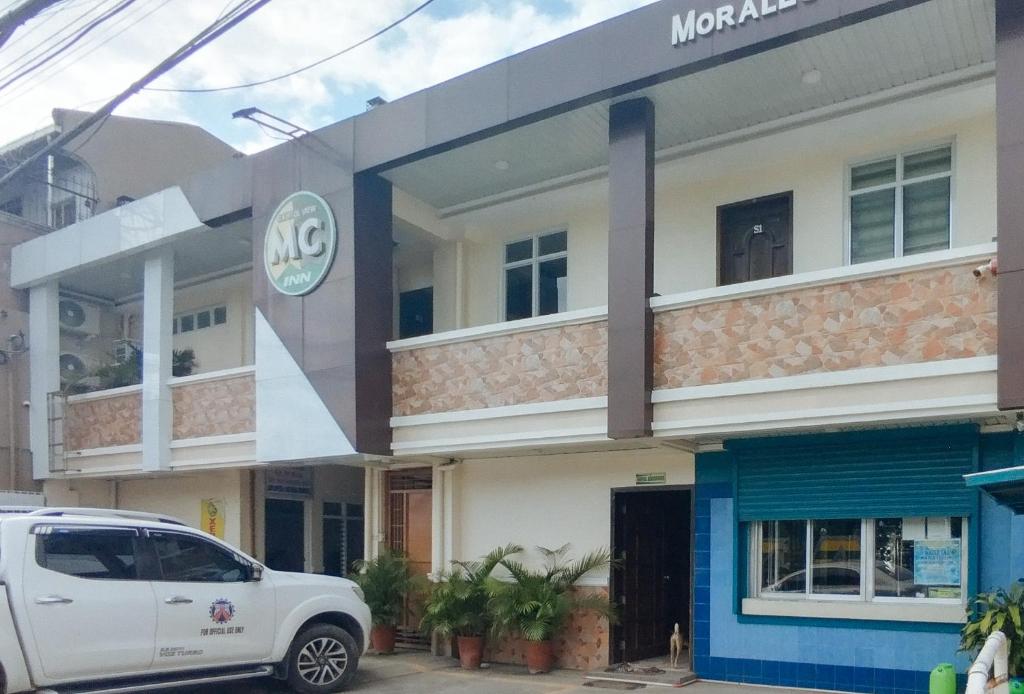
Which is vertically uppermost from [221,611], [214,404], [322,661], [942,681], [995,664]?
[214,404]

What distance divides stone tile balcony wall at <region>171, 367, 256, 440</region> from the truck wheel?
4.05 metres

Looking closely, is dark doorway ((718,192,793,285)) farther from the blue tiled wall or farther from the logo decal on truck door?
the logo decal on truck door

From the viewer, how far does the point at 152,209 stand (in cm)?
1433

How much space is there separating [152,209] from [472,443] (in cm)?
688

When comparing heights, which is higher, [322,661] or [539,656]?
[322,661]

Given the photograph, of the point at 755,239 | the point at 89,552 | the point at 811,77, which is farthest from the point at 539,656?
the point at 811,77

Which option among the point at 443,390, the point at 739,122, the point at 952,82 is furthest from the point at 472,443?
the point at 952,82

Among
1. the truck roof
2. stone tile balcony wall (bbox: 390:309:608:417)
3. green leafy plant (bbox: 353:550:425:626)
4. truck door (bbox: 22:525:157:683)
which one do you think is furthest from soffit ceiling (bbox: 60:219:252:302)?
truck door (bbox: 22:525:157:683)

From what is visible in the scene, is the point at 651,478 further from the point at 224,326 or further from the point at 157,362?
the point at 224,326

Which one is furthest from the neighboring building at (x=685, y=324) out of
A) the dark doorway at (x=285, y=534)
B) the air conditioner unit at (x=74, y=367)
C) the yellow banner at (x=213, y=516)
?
the air conditioner unit at (x=74, y=367)

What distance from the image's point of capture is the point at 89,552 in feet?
27.7

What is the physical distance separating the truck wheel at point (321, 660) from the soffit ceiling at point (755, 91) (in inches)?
225

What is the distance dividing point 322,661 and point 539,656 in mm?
2620

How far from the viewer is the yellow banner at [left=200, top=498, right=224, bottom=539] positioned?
15.6 m
